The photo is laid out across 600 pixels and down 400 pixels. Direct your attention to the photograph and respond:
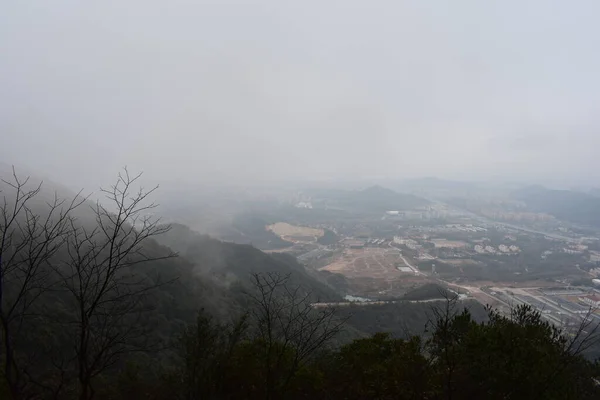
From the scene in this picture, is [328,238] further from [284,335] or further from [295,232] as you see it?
[284,335]

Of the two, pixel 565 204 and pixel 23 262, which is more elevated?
pixel 23 262

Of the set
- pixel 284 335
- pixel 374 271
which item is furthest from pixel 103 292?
Answer: pixel 374 271

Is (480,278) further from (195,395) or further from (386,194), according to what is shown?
(386,194)

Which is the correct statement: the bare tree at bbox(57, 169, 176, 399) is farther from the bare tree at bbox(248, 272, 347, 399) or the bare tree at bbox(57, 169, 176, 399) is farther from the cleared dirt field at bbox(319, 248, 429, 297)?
the cleared dirt field at bbox(319, 248, 429, 297)

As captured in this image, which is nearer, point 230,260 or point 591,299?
point 591,299

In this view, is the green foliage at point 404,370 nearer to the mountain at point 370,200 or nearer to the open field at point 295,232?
the open field at point 295,232

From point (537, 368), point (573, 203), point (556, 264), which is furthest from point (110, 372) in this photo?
point (573, 203)

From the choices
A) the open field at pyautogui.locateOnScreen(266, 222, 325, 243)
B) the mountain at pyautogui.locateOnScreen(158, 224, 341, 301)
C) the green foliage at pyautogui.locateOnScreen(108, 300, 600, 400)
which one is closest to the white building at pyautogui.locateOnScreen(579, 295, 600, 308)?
the mountain at pyautogui.locateOnScreen(158, 224, 341, 301)

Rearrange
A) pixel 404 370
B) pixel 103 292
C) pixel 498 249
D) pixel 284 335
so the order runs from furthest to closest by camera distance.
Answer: pixel 498 249, pixel 284 335, pixel 404 370, pixel 103 292
